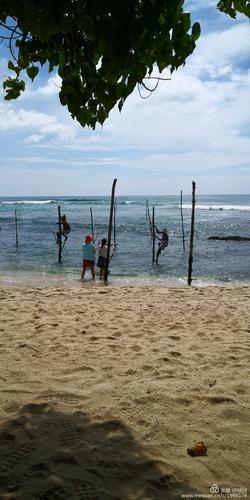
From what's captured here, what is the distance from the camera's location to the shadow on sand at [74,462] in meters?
2.58

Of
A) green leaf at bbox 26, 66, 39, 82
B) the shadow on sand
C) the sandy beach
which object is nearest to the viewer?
the shadow on sand

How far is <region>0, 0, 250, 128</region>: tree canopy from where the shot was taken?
1961 millimetres

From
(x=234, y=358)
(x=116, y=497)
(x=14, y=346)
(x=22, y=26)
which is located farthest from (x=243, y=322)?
(x=22, y=26)

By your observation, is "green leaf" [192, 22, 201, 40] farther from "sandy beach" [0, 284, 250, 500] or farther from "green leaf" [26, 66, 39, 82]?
"sandy beach" [0, 284, 250, 500]

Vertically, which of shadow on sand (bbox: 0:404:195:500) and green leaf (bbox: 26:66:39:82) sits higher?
green leaf (bbox: 26:66:39:82)

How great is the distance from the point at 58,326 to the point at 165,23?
514cm

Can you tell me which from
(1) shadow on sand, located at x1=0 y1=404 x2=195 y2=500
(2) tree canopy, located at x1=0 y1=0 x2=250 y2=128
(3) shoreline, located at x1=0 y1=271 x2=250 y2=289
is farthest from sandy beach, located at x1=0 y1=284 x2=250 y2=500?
(3) shoreline, located at x1=0 y1=271 x2=250 y2=289

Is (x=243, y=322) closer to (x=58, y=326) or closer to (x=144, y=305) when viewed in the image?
(x=144, y=305)

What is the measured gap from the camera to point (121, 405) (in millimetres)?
3779

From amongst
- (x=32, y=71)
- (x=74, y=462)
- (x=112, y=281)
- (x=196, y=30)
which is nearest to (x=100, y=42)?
(x=196, y=30)

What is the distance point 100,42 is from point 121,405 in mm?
3161

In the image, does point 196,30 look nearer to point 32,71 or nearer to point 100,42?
point 100,42

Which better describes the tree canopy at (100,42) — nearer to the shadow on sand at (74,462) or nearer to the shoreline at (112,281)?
the shadow on sand at (74,462)

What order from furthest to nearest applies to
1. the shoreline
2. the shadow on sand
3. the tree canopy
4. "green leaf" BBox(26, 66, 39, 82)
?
1. the shoreline
2. "green leaf" BBox(26, 66, 39, 82)
3. the shadow on sand
4. the tree canopy
